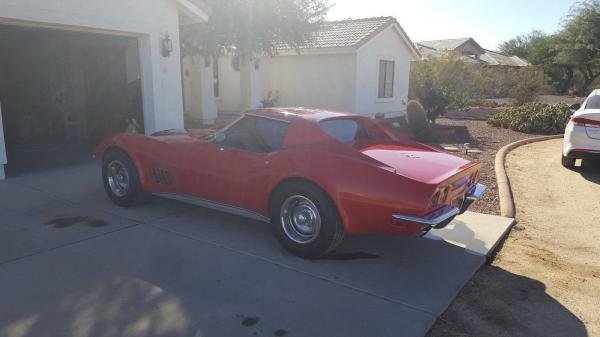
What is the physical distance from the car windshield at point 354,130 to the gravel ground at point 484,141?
76.8 inches

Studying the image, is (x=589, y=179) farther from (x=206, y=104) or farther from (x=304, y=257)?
(x=206, y=104)

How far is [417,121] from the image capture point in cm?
1205

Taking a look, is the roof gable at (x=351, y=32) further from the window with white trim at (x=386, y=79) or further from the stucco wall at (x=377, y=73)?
the window with white trim at (x=386, y=79)

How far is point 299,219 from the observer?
4.30m

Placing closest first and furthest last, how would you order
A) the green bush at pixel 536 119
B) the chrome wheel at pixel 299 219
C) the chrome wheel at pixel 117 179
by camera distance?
the chrome wheel at pixel 299 219
the chrome wheel at pixel 117 179
the green bush at pixel 536 119

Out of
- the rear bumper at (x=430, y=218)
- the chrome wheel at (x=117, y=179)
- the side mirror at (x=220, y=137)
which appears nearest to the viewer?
the rear bumper at (x=430, y=218)

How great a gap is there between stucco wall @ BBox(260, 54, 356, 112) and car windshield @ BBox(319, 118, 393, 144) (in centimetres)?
1203

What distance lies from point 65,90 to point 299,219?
832cm

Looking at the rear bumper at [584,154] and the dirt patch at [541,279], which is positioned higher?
the rear bumper at [584,154]

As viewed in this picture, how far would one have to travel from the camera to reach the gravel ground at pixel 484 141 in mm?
6477

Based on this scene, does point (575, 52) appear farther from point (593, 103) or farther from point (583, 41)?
point (593, 103)

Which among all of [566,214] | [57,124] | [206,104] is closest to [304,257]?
[566,214]

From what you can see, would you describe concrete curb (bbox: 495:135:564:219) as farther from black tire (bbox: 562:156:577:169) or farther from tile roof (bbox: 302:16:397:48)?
tile roof (bbox: 302:16:397:48)

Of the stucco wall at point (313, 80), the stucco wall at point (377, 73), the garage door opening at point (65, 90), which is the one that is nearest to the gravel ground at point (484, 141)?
the stucco wall at point (377, 73)
